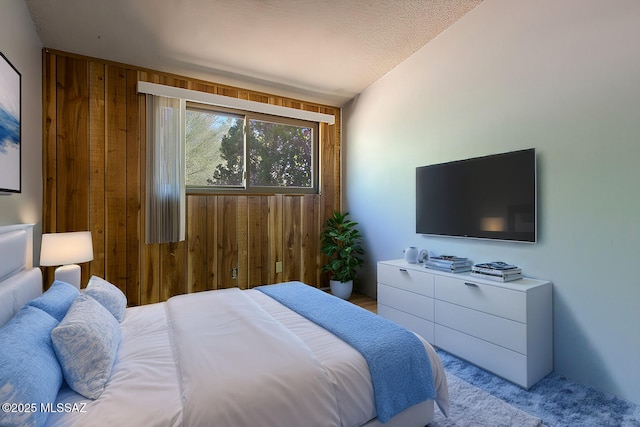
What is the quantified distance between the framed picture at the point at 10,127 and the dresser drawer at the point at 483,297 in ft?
9.69

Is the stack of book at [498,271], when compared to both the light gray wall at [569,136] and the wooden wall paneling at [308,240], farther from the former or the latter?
the wooden wall paneling at [308,240]

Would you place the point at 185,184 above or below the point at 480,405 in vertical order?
above

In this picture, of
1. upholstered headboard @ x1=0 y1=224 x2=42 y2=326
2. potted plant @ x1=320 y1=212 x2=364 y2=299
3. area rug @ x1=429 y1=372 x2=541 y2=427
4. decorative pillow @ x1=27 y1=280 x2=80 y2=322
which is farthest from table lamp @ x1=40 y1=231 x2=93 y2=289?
area rug @ x1=429 y1=372 x2=541 y2=427

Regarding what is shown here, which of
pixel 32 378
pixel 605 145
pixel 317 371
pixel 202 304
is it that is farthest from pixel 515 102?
pixel 32 378

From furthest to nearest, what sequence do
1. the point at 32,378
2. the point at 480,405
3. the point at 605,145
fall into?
the point at 605,145 → the point at 480,405 → the point at 32,378

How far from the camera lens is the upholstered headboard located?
1405mm

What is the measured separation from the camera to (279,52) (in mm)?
3012

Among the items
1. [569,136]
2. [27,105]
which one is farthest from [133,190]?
[569,136]

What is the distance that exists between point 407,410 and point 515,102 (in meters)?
2.28

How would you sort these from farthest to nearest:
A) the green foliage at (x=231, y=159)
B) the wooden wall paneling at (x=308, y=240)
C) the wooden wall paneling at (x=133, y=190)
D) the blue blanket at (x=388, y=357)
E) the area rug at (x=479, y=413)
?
the wooden wall paneling at (x=308, y=240) < the green foliage at (x=231, y=159) < the wooden wall paneling at (x=133, y=190) < the area rug at (x=479, y=413) < the blue blanket at (x=388, y=357)

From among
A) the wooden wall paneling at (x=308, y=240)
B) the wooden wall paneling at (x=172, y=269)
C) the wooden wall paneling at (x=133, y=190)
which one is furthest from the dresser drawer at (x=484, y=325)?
the wooden wall paneling at (x=133, y=190)

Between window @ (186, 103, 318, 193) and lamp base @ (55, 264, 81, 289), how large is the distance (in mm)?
1347

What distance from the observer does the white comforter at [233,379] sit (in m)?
1.03

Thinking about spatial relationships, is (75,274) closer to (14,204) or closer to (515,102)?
(14,204)
